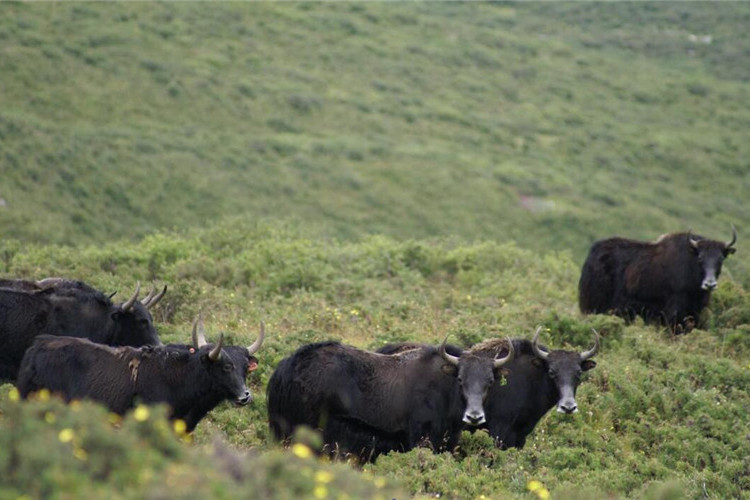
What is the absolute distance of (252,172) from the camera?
32219 mm

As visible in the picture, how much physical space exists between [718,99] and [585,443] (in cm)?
3564

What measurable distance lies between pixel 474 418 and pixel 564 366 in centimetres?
166

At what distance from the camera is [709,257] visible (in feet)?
55.8

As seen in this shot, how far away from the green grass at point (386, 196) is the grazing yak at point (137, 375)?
523 millimetres

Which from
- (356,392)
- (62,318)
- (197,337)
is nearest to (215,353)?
(197,337)

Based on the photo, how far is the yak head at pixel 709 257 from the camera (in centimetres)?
1683

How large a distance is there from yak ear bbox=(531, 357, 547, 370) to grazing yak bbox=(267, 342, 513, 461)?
0.74m

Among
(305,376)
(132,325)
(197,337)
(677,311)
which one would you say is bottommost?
(677,311)

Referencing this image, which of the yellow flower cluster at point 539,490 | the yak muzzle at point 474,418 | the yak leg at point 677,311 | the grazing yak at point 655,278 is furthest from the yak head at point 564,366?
the yak leg at point 677,311

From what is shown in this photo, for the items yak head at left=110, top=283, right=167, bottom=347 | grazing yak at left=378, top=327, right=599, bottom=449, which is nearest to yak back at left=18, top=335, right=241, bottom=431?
yak head at left=110, top=283, right=167, bottom=347

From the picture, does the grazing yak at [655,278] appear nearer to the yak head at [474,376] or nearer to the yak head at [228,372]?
the yak head at [474,376]

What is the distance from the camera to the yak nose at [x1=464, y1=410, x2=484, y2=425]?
10.6 m

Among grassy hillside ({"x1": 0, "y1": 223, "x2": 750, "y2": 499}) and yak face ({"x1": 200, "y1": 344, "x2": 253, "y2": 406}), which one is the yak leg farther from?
yak face ({"x1": 200, "y1": 344, "x2": 253, "y2": 406})

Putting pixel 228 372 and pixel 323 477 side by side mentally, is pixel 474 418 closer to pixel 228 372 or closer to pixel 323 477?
pixel 228 372
